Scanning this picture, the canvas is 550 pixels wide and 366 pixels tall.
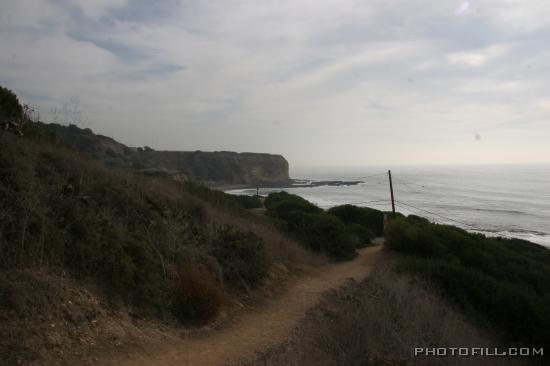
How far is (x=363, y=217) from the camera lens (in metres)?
23.1

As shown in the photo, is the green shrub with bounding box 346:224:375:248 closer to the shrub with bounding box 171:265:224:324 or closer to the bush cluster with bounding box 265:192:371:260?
the bush cluster with bounding box 265:192:371:260

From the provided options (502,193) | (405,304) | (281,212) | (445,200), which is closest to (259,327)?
(405,304)

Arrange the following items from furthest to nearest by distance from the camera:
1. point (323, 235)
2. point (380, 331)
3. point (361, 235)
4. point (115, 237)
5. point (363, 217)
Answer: point (363, 217) → point (361, 235) → point (323, 235) → point (115, 237) → point (380, 331)

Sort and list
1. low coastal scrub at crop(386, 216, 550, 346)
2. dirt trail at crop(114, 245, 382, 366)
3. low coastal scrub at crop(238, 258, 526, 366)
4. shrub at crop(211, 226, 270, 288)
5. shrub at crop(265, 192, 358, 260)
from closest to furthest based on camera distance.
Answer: dirt trail at crop(114, 245, 382, 366)
low coastal scrub at crop(238, 258, 526, 366)
shrub at crop(211, 226, 270, 288)
low coastal scrub at crop(386, 216, 550, 346)
shrub at crop(265, 192, 358, 260)

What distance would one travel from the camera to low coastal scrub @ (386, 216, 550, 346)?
935 cm

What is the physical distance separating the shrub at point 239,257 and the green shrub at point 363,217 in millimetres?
13159

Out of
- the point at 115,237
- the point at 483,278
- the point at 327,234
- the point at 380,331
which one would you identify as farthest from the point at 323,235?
the point at 115,237

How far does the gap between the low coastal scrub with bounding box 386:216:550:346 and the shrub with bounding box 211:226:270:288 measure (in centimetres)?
508

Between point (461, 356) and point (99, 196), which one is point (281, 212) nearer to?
point (99, 196)

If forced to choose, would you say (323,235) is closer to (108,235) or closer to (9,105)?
(108,235)

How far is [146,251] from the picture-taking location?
7.47m

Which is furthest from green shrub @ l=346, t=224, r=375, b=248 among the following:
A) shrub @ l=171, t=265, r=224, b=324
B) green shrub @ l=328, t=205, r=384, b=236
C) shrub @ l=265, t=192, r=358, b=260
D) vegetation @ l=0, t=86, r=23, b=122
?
vegetation @ l=0, t=86, r=23, b=122

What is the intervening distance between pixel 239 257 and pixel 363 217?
15.0 metres

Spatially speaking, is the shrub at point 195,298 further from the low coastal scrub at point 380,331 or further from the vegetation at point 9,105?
the vegetation at point 9,105
